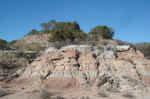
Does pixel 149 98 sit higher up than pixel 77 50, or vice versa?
pixel 77 50

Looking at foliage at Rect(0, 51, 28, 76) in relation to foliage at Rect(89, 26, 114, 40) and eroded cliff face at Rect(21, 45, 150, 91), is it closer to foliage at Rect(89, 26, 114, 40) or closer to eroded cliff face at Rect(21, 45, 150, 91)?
eroded cliff face at Rect(21, 45, 150, 91)

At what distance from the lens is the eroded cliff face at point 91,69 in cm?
909

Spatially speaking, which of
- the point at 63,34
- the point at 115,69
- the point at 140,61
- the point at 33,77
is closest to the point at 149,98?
the point at 115,69

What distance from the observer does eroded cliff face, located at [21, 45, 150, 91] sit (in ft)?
29.8

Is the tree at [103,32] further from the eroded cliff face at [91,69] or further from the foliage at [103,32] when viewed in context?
the eroded cliff face at [91,69]

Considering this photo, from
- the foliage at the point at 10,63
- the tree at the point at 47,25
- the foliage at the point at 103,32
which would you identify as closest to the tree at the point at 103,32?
the foliage at the point at 103,32

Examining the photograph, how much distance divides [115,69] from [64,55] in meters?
4.08

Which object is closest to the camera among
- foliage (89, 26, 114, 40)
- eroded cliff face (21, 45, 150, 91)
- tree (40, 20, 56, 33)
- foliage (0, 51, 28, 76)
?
eroded cliff face (21, 45, 150, 91)

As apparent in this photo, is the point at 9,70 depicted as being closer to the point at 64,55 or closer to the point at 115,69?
the point at 64,55

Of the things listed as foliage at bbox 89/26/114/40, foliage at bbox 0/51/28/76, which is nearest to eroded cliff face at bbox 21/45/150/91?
foliage at bbox 0/51/28/76

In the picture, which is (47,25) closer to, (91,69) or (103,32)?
(103,32)

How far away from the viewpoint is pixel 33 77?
10.1 metres

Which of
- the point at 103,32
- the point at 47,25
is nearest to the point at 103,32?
the point at 103,32

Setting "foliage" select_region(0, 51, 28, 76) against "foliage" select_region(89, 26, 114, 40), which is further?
"foliage" select_region(89, 26, 114, 40)
